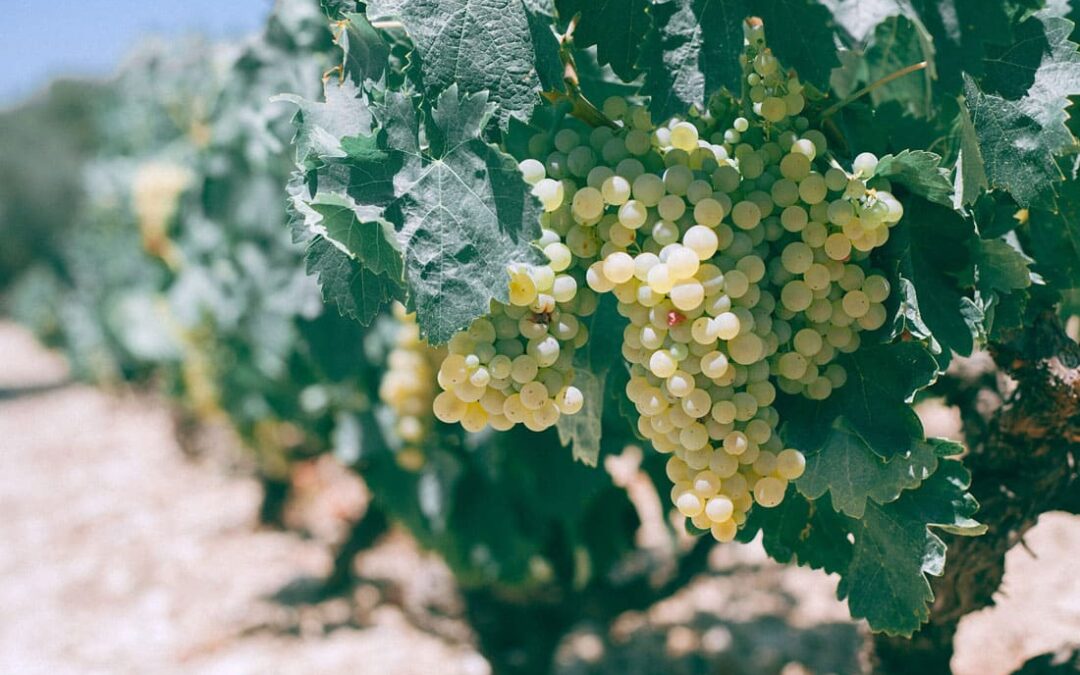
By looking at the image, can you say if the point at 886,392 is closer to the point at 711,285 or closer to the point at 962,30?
the point at 711,285

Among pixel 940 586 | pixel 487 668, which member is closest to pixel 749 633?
pixel 487 668

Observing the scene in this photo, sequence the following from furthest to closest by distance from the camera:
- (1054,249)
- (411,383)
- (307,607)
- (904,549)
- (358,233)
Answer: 1. (307,607)
2. (411,383)
3. (1054,249)
4. (904,549)
5. (358,233)

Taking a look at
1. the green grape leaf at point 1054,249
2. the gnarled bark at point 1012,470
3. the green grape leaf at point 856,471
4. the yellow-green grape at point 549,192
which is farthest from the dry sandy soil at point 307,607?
the yellow-green grape at point 549,192

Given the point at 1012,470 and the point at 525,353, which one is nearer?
the point at 525,353

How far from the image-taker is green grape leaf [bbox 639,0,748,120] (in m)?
1.01

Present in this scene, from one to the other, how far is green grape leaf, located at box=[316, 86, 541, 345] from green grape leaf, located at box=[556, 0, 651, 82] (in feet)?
0.54

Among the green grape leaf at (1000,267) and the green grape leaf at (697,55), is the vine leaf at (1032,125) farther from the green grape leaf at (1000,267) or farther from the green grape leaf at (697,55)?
the green grape leaf at (697,55)

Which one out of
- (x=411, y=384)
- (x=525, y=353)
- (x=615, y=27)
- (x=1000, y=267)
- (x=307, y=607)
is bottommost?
(x=307, y=607)

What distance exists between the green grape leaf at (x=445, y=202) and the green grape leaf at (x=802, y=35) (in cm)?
Answer: 35

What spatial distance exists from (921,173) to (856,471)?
1.15 feet

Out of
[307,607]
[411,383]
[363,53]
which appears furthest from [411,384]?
[363,53]

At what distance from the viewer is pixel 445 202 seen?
100 centimetres

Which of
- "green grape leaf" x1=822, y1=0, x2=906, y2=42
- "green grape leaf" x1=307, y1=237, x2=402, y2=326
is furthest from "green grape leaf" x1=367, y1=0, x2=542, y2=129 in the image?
"green grape leaf" x1=822, y1=0, x2=906, y2=42

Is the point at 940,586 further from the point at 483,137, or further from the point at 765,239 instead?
the point at 483,137
